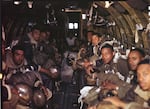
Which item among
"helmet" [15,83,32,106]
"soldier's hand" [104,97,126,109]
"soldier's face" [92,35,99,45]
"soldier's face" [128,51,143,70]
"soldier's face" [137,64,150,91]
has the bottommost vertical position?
"soldier's hand" [104,97,126,109]

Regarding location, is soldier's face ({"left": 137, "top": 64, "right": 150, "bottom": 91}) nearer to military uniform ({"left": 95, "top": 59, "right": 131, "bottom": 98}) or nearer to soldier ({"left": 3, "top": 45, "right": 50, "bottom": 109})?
military uniform ({"left": 95, "top": 59, "right": 131, "bottom": 98})

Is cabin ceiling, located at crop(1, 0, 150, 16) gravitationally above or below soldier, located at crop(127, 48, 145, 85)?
above

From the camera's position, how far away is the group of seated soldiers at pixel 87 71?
11.4 ft

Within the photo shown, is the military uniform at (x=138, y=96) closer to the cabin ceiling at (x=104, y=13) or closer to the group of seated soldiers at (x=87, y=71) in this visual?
the group of seated soldiers at (x=87, y=71)

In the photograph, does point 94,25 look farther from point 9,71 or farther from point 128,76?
point 9,71

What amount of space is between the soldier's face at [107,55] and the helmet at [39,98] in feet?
2.37

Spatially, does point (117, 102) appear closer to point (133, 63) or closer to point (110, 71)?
point (110, 71)

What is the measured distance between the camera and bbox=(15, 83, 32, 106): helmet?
11.7 feet

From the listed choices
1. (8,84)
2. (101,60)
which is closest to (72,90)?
(101,60)

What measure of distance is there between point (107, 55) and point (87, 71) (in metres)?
0.26

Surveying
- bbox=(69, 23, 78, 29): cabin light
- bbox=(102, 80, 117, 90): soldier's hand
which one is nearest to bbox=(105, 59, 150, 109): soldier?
bbox=(102, 80, 117, 90): soldier's hand

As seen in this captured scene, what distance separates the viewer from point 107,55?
352 cm

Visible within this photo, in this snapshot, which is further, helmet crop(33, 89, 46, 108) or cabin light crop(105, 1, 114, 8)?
helmet crop(33, 89, 46, 108)

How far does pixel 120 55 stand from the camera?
11.5ft
